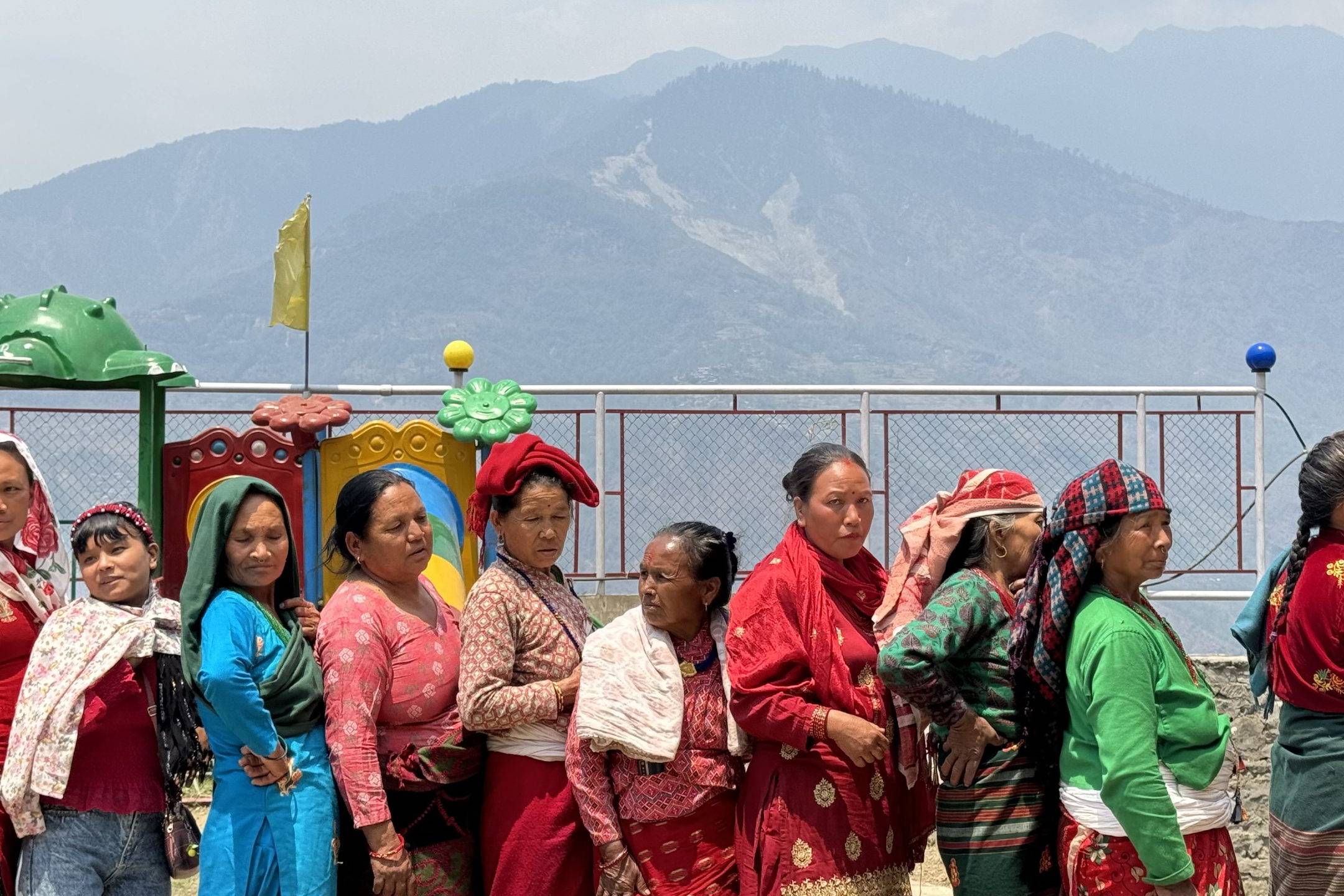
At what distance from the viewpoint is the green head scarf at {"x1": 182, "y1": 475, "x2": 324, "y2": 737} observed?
3.55 m

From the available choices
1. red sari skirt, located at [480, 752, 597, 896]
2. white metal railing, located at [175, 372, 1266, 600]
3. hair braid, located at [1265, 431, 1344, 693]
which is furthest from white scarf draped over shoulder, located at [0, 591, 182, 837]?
white metal railing, located at [175, 372, 1266, 600]

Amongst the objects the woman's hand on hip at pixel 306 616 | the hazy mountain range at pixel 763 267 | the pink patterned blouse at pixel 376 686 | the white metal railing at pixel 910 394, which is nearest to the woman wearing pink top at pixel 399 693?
the pink patterned blouse at pixel 376 686

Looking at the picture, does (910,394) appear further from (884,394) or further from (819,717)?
(819,717)

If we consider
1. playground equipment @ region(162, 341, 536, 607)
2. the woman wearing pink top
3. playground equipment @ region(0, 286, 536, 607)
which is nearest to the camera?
the woman wearing pink top

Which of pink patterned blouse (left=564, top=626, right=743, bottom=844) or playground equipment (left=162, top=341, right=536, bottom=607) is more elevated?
playground equipment (left=162, top=341, right=536, bottom=607)

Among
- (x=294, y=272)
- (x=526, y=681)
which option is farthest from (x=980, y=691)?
(x=294, y=272)

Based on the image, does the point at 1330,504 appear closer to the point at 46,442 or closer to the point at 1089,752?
the point at 1089,752

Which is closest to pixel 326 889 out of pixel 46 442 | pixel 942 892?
pixel 942 892

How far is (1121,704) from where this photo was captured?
10.4 feet

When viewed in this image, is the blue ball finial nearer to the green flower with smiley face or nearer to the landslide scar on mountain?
the green flower with smiley face

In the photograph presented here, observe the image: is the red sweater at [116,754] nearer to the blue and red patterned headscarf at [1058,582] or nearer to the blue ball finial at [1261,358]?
the blue and red patterned headscarf at [1058,582]

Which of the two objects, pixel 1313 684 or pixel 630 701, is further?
pixel 1313 684

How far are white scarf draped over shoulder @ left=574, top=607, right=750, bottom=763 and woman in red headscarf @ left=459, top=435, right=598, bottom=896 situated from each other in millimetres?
121

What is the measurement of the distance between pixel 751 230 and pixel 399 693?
169 metres
